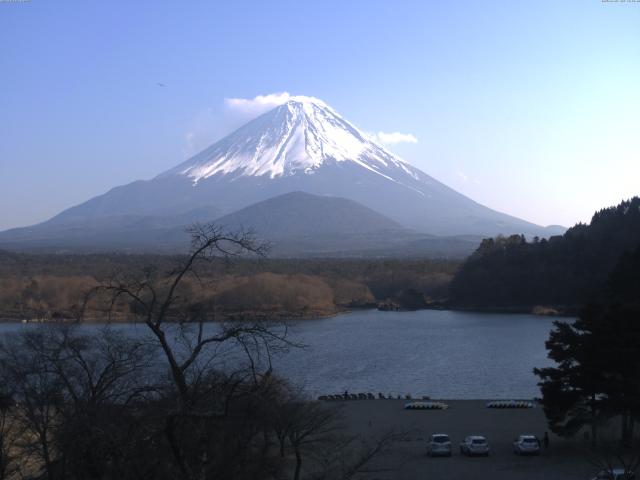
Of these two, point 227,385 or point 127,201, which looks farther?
point 127,201

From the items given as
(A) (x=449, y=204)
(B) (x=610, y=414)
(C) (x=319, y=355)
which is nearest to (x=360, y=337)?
(C) (x=319, y=355)

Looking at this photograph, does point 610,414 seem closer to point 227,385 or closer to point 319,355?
point 227,385

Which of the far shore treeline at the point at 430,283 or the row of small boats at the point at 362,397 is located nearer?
the row of small boats at the point at 362,397

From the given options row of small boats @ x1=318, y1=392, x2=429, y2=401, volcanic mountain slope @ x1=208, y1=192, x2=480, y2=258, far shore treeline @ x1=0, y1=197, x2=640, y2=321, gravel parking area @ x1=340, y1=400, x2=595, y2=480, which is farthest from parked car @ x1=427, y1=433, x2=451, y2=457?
volcanic mountain slope @ x1=208, y1=192, x2=480, y2=258

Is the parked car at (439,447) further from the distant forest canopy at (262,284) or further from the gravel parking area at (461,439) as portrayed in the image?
the distant forest canopy at (262,284)

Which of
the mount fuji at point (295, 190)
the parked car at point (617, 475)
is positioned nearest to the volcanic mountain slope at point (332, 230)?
the mount fuji at point (295, 190)

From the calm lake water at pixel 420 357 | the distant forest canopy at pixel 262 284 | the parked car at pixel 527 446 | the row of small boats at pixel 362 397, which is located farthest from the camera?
the distant forest canopy at pixel 262 284
